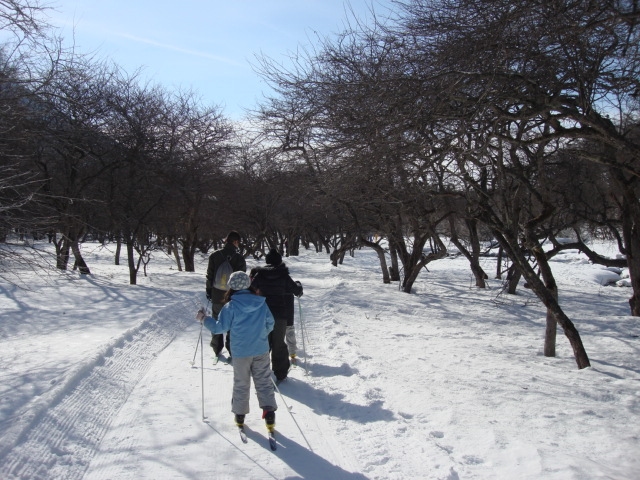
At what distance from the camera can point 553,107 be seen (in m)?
5.49

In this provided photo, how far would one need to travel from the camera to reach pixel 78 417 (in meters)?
4.88

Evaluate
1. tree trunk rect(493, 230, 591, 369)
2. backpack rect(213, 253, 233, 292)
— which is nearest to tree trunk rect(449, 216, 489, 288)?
tree trunk rect(493, 230, 591, 369)

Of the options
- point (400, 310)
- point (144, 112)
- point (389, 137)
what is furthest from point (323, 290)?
point (389, 137)

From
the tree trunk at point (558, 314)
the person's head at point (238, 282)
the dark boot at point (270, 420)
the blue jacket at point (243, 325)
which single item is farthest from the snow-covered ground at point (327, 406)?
the person's head at point (238, 282)

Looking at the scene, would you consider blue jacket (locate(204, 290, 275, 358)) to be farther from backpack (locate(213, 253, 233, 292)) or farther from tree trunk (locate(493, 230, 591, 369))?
tree trunk (locate(493, 230, 591, 369))

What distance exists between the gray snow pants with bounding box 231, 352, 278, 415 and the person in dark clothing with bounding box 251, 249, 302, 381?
128cm

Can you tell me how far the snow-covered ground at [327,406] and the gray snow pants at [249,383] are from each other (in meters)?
0.28

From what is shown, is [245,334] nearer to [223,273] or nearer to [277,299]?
[277,299]

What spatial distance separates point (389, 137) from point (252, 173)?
1620 cm

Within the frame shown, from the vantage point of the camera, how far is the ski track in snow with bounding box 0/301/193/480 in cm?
386

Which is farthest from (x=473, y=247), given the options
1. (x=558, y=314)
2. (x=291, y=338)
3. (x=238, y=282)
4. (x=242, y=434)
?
(x=242, y=434)

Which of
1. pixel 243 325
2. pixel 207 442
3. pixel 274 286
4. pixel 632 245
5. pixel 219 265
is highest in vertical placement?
pixel 632 245

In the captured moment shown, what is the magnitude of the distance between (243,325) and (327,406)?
152cm

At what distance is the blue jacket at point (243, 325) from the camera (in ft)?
16.3
